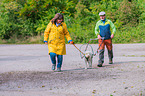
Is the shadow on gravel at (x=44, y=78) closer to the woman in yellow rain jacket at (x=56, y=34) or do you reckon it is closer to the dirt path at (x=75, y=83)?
the dirt path at (x=75, y=83)

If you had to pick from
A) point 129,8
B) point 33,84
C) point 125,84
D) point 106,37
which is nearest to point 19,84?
point 33,84

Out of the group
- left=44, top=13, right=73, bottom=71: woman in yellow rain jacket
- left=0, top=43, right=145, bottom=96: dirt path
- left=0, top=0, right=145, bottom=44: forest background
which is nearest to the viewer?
left=0, top=43, right=145, bottom=96: dirt path

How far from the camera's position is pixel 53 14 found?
3148 centimetres

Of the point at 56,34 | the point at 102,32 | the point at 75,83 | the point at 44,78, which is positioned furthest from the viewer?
the point at 102,32

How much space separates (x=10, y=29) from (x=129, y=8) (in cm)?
1177

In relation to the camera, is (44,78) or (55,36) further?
(55,36)

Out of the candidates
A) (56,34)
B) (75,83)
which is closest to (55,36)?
(56,34)

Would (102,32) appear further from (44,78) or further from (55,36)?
(44,78)

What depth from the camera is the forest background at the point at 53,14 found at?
29.7 m

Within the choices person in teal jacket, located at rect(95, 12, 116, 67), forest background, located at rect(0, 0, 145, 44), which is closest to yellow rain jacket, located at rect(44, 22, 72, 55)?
person in teal jacket, located at rect(95, 12, 116, 67)

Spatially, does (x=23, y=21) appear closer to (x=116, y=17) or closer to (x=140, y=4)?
(x=116, y=17)

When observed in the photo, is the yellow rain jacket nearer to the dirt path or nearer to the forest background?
the dirt path

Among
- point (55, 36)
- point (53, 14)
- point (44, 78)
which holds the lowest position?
point (44, 78)

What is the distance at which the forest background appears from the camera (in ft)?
97.4
